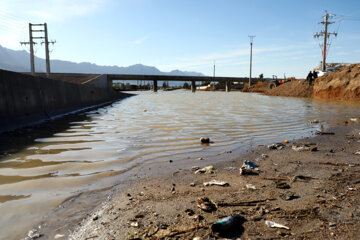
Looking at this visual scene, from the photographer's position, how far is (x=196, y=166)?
4098mm

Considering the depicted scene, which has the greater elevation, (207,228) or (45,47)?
(45,47)

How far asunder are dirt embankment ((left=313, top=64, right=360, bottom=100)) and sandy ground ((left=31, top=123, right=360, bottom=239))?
78.4 ft

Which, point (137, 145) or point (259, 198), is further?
point (137, 145)

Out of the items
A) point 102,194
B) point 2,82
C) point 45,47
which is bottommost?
point 102,194

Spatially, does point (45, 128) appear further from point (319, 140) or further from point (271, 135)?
point (319, 140)

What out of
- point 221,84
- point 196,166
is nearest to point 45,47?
point 196,166

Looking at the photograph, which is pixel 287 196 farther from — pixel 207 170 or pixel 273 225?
pixel 207 170

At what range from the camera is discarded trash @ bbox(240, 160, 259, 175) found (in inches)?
145

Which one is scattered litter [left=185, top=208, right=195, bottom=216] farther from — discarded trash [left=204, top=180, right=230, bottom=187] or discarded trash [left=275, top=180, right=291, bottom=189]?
discarded trash [left=275, top=180, right=291, bottom=189]

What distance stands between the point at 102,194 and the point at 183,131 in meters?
4.56

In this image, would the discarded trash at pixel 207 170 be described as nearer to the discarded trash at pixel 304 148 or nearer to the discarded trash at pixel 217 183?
the discarded trash at pixel 217 183

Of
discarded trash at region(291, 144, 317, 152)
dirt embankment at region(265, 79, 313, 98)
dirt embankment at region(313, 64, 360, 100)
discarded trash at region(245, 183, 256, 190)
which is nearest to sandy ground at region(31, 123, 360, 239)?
discarded trash at region(245, 183, 256, 190)

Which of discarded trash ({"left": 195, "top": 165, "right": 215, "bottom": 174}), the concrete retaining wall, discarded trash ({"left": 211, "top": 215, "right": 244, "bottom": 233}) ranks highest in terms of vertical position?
the concrete retaining wall

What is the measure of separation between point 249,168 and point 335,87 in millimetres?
27414
